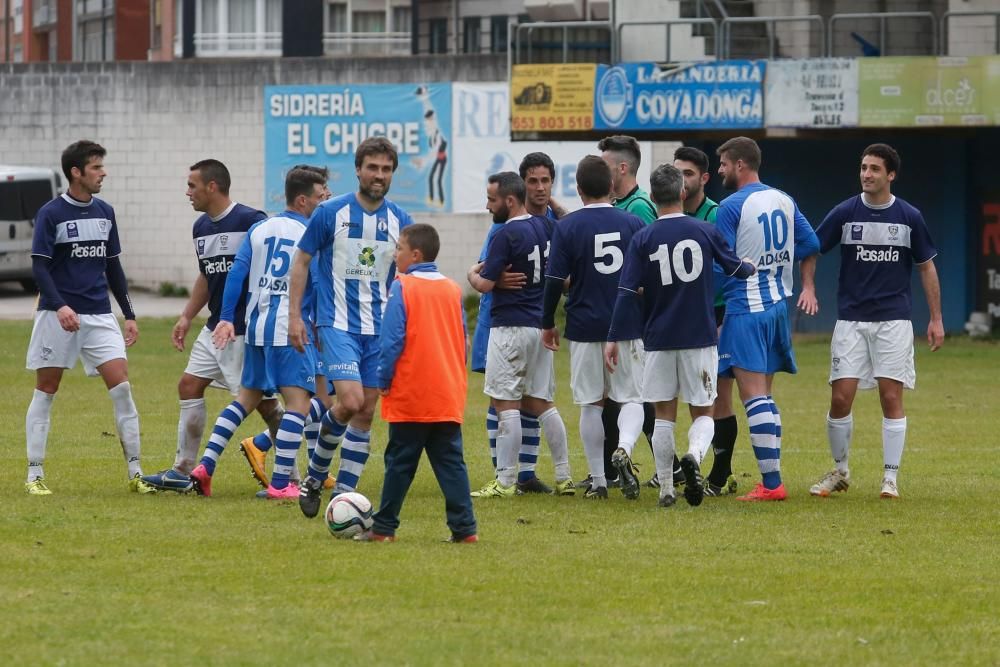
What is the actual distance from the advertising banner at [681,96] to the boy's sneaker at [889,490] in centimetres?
1621

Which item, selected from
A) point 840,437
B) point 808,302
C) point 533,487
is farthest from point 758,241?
point 533,487

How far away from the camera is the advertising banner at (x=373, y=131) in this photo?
34344 mm

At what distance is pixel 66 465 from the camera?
1295 centimetres

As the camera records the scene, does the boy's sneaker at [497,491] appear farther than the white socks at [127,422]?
Yes

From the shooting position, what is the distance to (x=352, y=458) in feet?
31.8

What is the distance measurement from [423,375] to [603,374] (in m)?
2.73

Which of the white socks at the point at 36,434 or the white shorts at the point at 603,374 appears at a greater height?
the white shorts at the point at 603,374

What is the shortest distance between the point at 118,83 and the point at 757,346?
28058mm

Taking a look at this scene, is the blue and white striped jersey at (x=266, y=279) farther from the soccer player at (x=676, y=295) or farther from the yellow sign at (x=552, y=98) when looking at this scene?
the yellow sign at (x=552, y=98)

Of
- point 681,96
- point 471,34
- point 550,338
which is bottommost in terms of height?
point 550,338

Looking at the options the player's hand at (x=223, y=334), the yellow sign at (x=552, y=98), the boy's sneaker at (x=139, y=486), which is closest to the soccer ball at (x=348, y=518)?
the player's hand at (x=223, y=334)

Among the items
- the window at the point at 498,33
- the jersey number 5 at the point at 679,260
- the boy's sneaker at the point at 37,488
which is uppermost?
the window at the point at 498,33

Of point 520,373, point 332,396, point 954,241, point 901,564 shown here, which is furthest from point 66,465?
point 954,241

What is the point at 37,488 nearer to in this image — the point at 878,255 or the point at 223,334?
the point at 223,334
